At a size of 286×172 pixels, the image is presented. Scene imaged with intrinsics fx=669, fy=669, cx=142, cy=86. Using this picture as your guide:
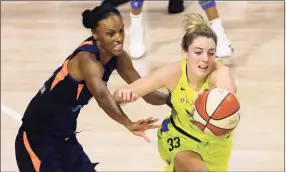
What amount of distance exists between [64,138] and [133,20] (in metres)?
2.45

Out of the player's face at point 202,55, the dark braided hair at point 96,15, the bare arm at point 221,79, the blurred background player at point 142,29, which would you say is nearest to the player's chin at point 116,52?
the dark braided hair at point 96,15

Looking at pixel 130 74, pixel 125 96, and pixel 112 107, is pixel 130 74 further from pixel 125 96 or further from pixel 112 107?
pixel 112 107

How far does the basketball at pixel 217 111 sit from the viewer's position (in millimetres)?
2807

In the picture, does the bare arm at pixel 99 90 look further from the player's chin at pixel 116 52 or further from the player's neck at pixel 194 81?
the player's neck at pixel 194 81

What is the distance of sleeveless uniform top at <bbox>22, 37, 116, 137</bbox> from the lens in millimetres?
2920

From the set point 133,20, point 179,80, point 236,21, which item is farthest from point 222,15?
point 179,80

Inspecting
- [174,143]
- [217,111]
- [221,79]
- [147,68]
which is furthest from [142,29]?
[217,111]

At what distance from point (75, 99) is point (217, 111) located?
0.63m

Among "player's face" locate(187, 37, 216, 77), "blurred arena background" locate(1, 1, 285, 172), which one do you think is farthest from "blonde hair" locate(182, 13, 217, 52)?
"blurred arena background" locate(1, 1, 285, 172)

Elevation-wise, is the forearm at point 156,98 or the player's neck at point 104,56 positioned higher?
the player's neck at point 104,56

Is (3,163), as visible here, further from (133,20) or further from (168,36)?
(168,36)

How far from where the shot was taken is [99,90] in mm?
2760

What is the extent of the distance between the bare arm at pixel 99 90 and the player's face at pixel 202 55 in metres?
0.40

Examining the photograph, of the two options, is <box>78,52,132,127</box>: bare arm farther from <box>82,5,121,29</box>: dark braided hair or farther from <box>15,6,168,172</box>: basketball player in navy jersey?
<box>82,5,121,29</box>: dark braided hair
